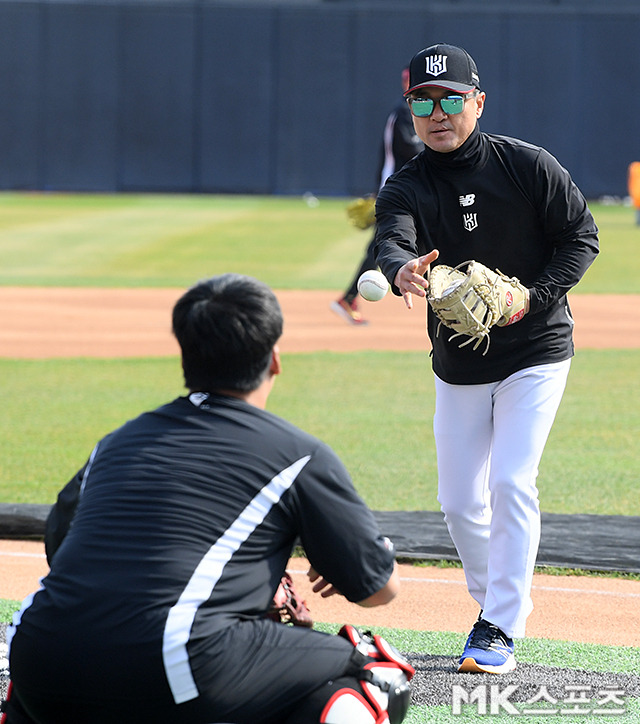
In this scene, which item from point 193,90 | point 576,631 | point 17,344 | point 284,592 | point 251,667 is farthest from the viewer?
point 193,90

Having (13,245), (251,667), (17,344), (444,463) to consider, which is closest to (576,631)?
(444,463)

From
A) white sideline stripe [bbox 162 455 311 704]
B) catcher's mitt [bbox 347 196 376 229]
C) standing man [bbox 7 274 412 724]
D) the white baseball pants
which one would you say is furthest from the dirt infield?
white sideline stripe [bbox 162 455 311 704]

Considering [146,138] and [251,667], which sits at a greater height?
[251,667]

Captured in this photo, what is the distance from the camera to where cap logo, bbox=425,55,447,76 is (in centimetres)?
389

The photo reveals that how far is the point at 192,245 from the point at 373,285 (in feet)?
58.5

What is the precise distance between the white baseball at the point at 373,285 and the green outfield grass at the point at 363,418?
8.15 ft

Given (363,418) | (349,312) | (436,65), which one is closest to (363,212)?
(349,312)

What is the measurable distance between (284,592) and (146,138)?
1351 inches

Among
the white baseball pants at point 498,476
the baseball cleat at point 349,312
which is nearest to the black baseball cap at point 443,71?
the white baseball pants at point 498,476

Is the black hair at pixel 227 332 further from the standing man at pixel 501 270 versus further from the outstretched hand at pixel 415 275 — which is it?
the standing man at pixel 501 270

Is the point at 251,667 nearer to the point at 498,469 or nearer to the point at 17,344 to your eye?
the point at 498,469

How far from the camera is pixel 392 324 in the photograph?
13227mm

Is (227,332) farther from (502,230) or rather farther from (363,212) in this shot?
(363,212)

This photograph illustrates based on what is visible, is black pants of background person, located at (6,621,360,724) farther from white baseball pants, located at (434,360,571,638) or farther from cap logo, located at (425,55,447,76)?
cap logo, located at (425,55,447,76)
